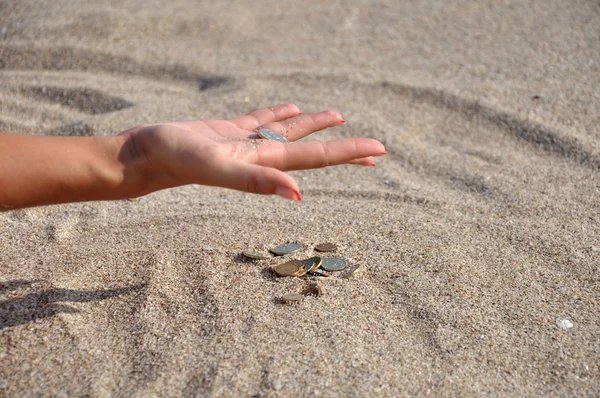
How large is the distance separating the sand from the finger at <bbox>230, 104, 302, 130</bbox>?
1.47 feet

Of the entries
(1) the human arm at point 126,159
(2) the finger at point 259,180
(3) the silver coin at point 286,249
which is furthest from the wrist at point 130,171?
(3) the silver coin at point 286,249

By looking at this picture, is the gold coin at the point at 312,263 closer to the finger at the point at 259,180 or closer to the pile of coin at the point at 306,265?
the pile of coin at the point at 306,265

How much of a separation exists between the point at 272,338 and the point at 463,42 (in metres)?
3.05

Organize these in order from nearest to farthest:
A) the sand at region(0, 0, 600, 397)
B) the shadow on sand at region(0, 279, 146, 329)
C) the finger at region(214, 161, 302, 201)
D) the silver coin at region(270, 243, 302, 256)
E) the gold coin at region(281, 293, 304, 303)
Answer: the finger at region(214, 161, 302, 201) → the sand at region(0, 0, 600, 397) → the shadow on sand at region(0, 279, 146, 329) → the gold coin at region(281, 293, 304, 303) → the silver coin at region(270, 243, 302, 256)

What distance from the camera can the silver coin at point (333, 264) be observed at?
2.33 m

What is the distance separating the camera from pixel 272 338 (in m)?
1.99

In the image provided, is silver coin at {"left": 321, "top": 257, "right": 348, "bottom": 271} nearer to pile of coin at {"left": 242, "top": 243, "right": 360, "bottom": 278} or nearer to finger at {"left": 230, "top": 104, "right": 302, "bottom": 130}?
pile of coin at {"left": 242, "top": 243, "right": 360, "bottom": 278}

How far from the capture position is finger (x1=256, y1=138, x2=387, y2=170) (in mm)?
1917

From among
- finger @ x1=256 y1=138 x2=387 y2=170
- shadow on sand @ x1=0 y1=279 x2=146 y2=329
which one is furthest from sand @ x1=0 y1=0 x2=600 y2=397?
finger @ x1=256 y1=138 x2=387 y2=170

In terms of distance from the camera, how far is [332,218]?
8.98 feet

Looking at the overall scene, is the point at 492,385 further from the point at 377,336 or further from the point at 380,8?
the point at 380,8

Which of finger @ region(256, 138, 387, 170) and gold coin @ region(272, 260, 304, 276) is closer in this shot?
finger @ region(256, 138, 387, 170)

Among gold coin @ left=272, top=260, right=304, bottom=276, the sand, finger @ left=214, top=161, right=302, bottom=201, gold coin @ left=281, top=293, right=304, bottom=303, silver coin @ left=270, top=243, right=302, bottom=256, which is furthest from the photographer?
silver coin @ left=270, top=243, right=302, bottom=256

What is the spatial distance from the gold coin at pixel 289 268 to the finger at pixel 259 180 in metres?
0.58
